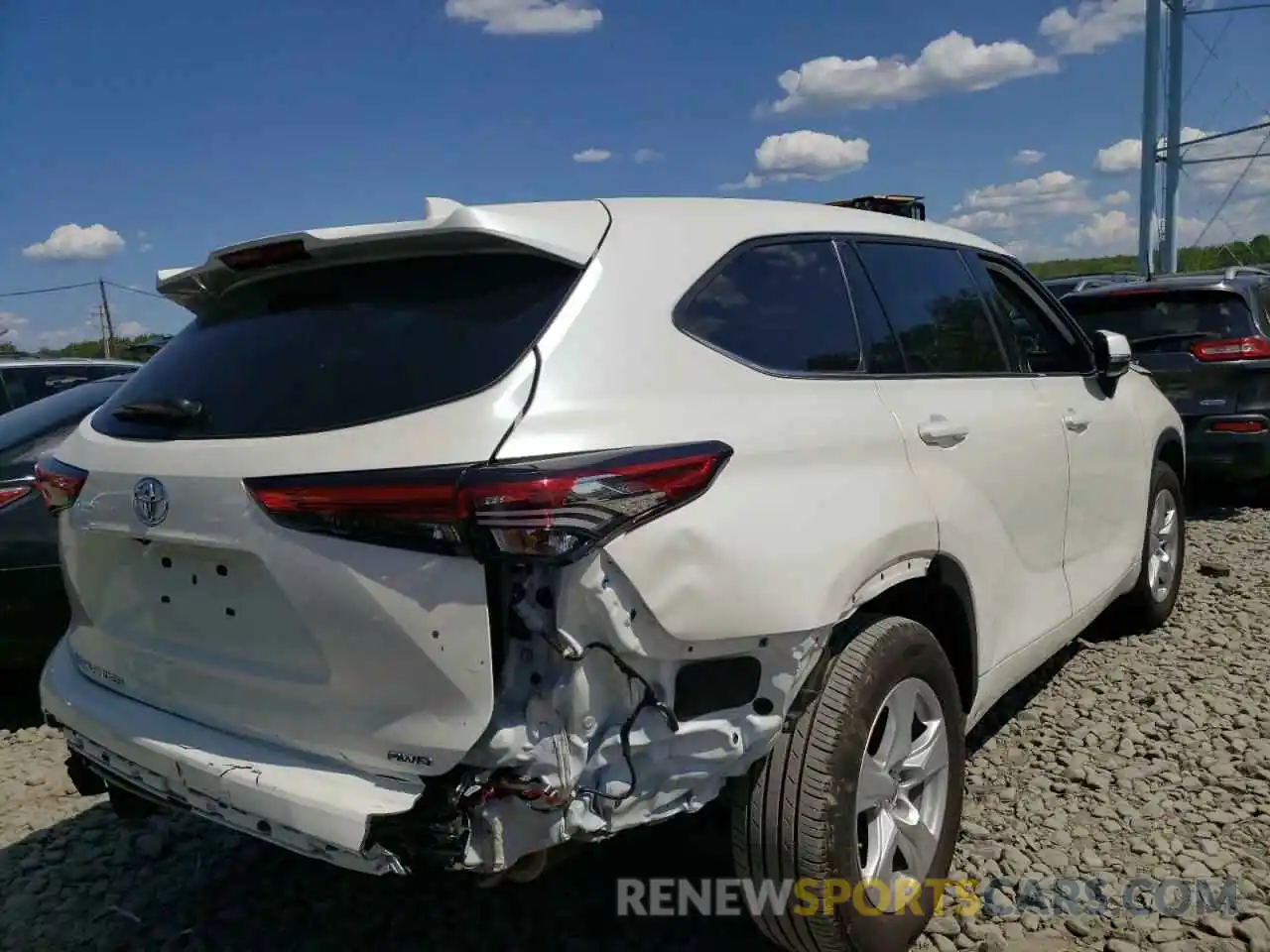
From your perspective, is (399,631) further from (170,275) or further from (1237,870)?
(1237,870)

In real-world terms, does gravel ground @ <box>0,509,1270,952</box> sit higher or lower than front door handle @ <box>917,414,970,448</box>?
lower

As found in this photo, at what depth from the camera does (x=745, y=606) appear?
199 centimetres

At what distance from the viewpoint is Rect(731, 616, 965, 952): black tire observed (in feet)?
7.08

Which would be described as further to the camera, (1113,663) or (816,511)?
(1113,663)

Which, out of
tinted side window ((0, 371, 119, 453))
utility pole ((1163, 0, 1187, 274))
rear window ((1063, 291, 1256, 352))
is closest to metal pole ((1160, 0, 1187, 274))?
utility pole ((1163, 0, 1187, 274))

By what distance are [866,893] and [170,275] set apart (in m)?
2.34

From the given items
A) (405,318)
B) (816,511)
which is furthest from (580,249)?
(816,511)

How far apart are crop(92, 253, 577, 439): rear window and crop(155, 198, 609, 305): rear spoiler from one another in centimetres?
3

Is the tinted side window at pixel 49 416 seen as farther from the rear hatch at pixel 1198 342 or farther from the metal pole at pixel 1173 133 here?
the metal pole at pixel 1173 133

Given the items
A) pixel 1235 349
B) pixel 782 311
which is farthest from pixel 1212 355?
pixel 782 311

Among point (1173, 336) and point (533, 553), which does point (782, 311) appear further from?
point (1173, 336)

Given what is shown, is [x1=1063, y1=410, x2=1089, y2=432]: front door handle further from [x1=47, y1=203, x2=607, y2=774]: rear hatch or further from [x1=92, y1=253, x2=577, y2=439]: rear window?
[x1=92, y1=253, x2=577, y2=439]: rear window

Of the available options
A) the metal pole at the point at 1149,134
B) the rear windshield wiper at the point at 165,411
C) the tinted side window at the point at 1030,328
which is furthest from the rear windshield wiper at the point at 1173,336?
the metal pole at the point at 1149,134

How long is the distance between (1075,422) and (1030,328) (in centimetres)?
46
